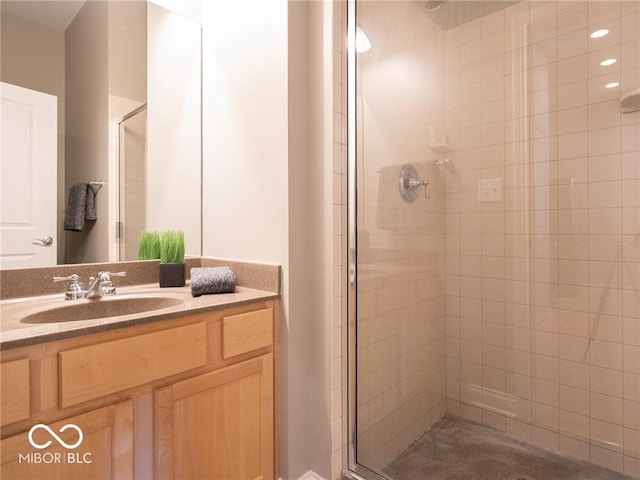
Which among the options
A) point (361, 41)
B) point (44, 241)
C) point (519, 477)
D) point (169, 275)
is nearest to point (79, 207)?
point (44, 241)

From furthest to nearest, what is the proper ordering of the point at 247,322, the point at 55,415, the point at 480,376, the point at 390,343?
the point at 480,376, the point at 390,343, the point at 247,322, the point at 55,415

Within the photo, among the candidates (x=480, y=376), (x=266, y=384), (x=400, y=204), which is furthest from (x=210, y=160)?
(x=480, y=376)

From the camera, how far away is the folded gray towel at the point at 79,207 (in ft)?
4.46

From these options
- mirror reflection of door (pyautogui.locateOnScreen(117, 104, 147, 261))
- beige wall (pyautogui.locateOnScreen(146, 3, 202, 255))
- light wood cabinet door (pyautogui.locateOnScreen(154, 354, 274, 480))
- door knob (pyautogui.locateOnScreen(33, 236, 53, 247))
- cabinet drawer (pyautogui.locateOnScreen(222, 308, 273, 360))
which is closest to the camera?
light wood cabinet door (pyautogui.locateOnScreen(154, 354, 274, 480))

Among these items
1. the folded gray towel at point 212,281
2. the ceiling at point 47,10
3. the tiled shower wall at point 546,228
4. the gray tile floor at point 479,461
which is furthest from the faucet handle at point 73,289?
the tiled shower wall at point 546,228

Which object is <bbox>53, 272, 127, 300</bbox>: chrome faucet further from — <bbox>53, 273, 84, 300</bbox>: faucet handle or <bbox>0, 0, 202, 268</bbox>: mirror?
<bbox>0, 0, 202, 268</bbox>: mirror

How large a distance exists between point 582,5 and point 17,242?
2322mm

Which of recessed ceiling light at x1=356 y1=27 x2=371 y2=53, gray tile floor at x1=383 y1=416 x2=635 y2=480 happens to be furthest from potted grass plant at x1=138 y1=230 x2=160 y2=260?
gray tile floor at x1=383 y1=416 x2=635 y2=480

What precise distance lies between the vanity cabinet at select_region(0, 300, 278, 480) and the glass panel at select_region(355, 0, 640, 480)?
46cm

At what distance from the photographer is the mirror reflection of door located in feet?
4.98

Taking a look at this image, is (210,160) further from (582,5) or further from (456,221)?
(582,5)

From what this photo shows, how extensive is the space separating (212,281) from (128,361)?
0.43m

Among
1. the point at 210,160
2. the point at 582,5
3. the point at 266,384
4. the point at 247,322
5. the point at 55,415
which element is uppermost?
the point at 582,5

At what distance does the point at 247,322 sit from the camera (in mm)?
1234
